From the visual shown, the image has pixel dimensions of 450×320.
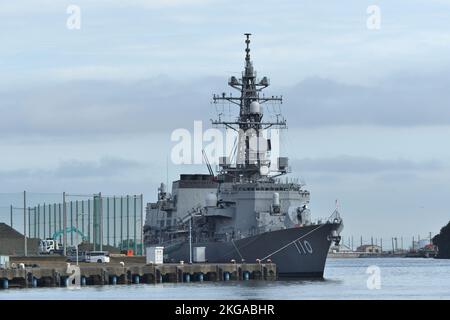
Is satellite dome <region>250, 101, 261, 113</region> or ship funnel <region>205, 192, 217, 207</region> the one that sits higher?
satellite dome <region>250, 101, 261, 113</region>

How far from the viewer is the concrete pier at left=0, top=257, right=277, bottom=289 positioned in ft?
224

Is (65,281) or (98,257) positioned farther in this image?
(98,257)

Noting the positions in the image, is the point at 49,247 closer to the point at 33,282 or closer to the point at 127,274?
the point at 127,274

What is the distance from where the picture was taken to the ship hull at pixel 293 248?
83000 mm

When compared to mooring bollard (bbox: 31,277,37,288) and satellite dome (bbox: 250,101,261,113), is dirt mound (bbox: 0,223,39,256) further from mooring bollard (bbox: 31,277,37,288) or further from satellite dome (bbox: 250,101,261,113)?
mooring bollard (bbox: 31,277,37,288)

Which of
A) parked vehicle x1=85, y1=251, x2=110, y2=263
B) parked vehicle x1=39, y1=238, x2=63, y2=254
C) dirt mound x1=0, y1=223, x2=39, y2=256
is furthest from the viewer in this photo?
parked vehicle x1=39, y1=238, x2=63, y2=254

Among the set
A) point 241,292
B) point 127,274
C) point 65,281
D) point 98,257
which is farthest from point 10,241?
point 241,292

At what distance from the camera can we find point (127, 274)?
2842 inches

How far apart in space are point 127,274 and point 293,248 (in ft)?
48.7

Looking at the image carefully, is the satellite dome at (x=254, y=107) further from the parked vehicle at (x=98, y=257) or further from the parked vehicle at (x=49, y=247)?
the parked vehicle at (x=49, y=247)

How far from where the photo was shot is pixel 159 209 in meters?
98.7

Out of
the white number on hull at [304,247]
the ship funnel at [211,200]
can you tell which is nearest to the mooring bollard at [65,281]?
the white number on hull at [304,247]

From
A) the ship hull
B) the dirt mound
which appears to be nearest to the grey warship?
the ship hull
